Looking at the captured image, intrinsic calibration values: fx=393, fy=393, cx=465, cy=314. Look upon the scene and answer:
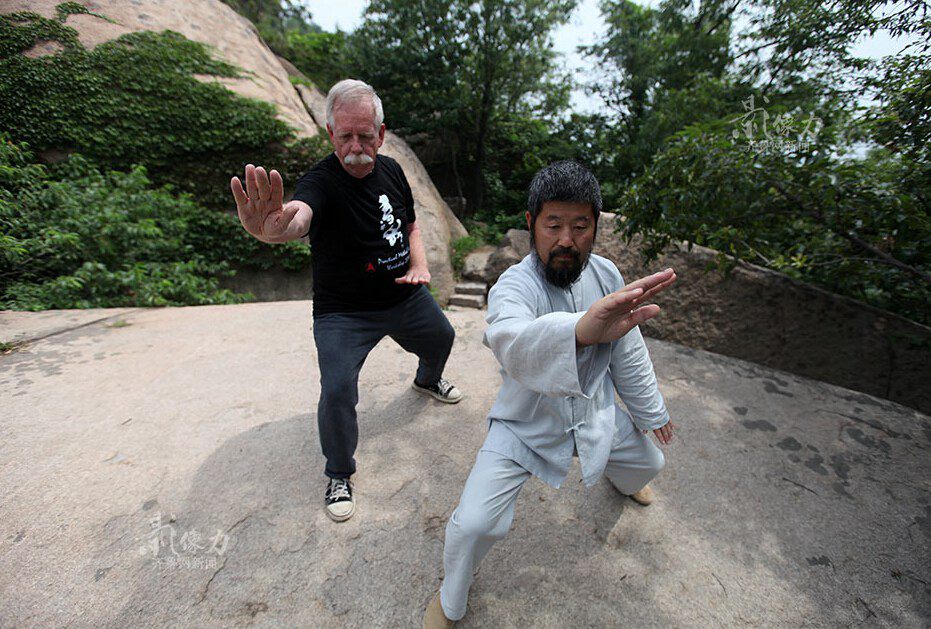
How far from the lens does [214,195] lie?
6.50 meters

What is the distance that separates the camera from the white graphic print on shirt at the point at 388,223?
208 cm

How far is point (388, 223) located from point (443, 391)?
4.23 ft

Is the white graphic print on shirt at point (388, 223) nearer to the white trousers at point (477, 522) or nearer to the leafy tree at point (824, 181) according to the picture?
the white trousers at point (477, 522)

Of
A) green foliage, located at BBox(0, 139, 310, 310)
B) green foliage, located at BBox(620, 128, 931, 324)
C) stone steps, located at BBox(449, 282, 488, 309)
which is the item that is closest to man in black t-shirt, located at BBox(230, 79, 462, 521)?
green foliage, located at BBox(620, 128, 931, 324)

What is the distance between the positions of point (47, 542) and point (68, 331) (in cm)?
271

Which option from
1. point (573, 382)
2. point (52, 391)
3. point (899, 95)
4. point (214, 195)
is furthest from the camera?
point (214, 195)

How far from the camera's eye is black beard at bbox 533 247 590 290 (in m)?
1.47

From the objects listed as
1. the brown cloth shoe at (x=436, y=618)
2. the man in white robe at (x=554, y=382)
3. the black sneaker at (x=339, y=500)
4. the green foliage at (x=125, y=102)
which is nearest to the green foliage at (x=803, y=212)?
the man in white robe at (x=554, y=382)

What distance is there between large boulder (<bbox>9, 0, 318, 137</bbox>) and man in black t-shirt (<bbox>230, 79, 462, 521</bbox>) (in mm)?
6024

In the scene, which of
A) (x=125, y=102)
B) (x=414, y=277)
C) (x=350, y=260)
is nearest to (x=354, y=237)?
(x=350, y=260)

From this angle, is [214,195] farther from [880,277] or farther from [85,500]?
[880,277]

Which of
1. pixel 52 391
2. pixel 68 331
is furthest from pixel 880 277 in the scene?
pixel 68 331

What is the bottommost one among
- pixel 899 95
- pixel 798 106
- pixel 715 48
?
pixel 899 95

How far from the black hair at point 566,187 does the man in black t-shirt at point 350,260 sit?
2.99 feet
